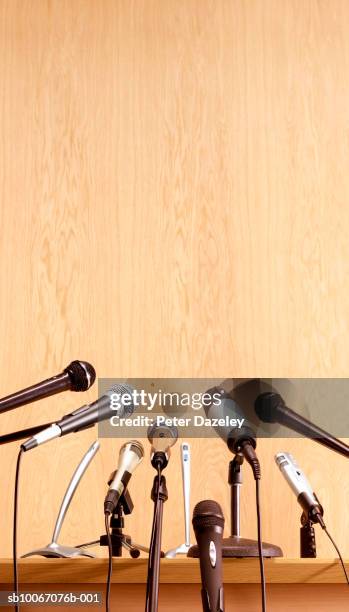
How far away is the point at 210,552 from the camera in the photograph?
38.0 inches

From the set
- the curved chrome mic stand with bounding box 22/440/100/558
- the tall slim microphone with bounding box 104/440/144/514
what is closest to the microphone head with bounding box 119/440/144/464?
the tall slim microphone with bounding box 104/440/144/514

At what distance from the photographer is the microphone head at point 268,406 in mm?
1587

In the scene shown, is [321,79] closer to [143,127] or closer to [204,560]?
[143,127]

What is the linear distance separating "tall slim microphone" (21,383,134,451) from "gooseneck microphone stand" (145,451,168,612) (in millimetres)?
175

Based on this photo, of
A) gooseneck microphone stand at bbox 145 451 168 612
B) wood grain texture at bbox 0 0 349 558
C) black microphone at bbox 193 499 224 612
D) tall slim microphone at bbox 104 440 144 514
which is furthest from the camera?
wood grain texture at bbox 0 0 349 558

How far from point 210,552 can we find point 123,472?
→ 1.58 feet

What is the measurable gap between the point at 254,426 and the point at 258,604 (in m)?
0.35

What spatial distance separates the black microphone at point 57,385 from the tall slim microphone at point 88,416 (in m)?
0.06

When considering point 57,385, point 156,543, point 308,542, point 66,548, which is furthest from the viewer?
point 66,548

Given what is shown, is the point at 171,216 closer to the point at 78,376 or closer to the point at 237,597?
the point at 78,376

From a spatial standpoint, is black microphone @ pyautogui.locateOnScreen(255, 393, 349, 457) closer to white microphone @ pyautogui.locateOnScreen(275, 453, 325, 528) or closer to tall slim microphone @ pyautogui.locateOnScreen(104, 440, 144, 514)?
white microphone @ pyautogui.locateOnScreen(275, 453, 325, 528)

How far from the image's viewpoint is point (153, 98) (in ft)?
9.05

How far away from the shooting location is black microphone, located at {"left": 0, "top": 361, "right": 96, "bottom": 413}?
145cm

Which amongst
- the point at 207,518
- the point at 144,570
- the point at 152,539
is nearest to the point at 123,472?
the point at 144,570
